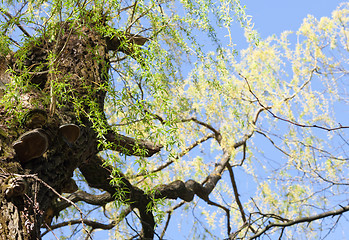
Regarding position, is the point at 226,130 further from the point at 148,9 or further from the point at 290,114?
the point at 148,9

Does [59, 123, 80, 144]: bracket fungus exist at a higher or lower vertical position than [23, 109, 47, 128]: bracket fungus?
higher

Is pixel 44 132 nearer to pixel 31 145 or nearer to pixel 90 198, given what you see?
pixel 31 145

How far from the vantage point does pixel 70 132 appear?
2.42 metres

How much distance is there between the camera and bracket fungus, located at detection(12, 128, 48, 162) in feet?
7.23

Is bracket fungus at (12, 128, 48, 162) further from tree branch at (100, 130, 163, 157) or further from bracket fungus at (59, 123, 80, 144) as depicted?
tree branch at (100, 130, 163, 157)

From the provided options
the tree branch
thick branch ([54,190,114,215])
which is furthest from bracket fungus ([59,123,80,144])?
thick branch ([54,190,114,215])

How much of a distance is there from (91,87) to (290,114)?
308 centimetres

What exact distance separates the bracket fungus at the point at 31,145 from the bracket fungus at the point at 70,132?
149 mm

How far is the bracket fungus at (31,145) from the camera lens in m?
2.21

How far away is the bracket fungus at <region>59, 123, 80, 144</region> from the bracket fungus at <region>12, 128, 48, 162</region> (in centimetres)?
15

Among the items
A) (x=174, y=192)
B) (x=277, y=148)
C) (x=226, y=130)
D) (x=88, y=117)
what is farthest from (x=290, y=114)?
(x=88, y=117)

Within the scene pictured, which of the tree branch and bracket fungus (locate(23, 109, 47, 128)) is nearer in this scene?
bracket fungus (locate(23, 109, 47, 128))

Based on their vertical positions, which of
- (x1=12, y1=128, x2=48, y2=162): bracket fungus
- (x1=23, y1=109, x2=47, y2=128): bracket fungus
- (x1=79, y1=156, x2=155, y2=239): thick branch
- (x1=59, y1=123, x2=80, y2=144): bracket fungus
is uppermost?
(x1=79, y1=156, x2=155, y2=239): thick branch

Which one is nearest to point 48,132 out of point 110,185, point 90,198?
point 110,185
